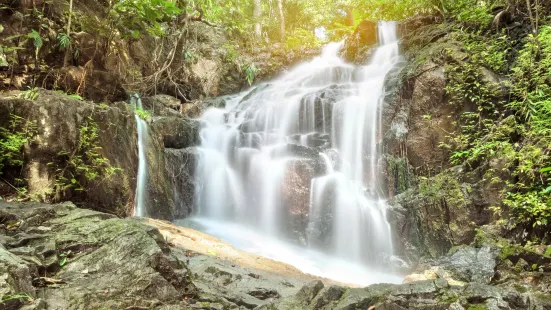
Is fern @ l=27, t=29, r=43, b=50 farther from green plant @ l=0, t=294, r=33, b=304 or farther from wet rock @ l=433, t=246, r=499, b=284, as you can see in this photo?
wet rock @ l=433, t=246, r=499, b=284

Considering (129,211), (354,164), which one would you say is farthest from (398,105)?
(129,211)

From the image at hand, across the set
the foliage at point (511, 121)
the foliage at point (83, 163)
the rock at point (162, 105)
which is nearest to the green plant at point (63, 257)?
the foliage at point (83, 163)

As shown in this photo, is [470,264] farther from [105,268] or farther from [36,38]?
[36,38]

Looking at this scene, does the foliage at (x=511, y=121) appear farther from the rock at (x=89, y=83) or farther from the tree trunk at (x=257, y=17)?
the tree trunk at (x=257, y=17)

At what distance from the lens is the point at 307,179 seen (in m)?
10.0

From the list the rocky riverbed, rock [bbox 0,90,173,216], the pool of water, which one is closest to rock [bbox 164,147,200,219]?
the pool of water

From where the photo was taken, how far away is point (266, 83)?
57.4 ft

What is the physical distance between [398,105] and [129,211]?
799cm

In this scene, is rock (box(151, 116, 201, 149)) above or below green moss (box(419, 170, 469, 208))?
above

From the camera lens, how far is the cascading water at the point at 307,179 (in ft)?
28.9

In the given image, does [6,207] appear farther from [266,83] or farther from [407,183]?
[266,83]

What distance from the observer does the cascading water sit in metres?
8.80

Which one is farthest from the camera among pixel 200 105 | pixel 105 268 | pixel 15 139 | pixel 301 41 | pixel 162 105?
pixel 301 41

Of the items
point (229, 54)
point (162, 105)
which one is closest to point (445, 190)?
point (162, 105)
